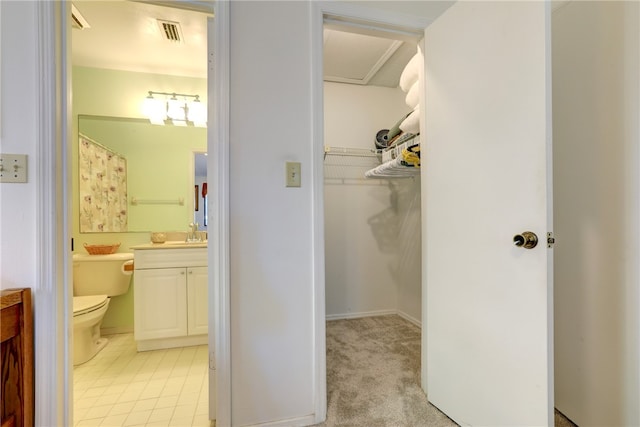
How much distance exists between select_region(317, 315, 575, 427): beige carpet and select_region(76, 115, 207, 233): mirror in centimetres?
178

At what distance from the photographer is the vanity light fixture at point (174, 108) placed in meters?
2.40

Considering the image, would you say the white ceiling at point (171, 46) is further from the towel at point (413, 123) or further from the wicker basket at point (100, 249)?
the wicker basket at point (100, 249)

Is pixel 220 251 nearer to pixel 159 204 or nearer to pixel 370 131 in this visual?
pixel 159 204

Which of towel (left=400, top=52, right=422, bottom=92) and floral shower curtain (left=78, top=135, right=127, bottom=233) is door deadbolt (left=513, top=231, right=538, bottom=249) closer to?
towel (left=400, top=52, right=422, bottom=92)

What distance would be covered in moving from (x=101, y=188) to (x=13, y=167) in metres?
1.58

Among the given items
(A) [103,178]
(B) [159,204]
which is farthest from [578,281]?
(A) [103,178]

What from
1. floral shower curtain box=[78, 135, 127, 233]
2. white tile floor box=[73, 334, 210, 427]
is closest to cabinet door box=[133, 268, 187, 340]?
white tile floor box=[73, 334, 210, 427]

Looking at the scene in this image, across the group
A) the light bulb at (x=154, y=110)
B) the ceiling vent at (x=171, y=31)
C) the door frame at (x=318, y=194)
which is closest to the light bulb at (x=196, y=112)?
the light bulb at (x=154, y=110)

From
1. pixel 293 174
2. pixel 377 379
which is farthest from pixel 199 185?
pixel 377 379

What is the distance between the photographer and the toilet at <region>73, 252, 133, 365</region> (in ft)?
6.42

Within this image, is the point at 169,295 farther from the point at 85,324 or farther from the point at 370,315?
the point at 370,315

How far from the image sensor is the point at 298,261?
1344 millimetres

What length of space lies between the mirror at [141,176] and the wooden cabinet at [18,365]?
5.05 feet

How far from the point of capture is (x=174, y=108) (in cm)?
243
